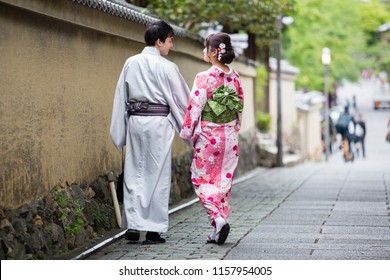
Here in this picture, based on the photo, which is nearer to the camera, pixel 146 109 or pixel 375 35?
pixel 146 109

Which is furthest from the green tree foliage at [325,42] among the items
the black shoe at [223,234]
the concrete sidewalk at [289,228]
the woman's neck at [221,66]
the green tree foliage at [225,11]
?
the black shoe at [223,234]

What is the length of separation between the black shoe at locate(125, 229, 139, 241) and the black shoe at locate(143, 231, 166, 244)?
0.10 m

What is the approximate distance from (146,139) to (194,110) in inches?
20.6

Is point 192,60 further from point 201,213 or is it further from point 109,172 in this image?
point 109,172

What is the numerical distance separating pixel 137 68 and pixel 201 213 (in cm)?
324

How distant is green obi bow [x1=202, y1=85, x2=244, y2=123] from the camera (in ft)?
27.5

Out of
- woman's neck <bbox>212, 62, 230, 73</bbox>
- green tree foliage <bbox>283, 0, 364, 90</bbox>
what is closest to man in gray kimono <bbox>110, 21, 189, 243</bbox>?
woman's neck <bbox>212, 62, 230, 73</bbox>

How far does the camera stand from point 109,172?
9.75 m

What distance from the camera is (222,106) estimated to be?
27.5ft

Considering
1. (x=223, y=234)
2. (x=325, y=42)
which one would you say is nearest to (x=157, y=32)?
(x=223, y=234)

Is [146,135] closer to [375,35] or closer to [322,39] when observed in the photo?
[322,39]

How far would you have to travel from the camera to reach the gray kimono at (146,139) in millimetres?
8352

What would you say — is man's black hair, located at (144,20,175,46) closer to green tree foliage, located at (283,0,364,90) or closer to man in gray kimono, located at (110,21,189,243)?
man in gray kimono, located at (110,21,189,243)
